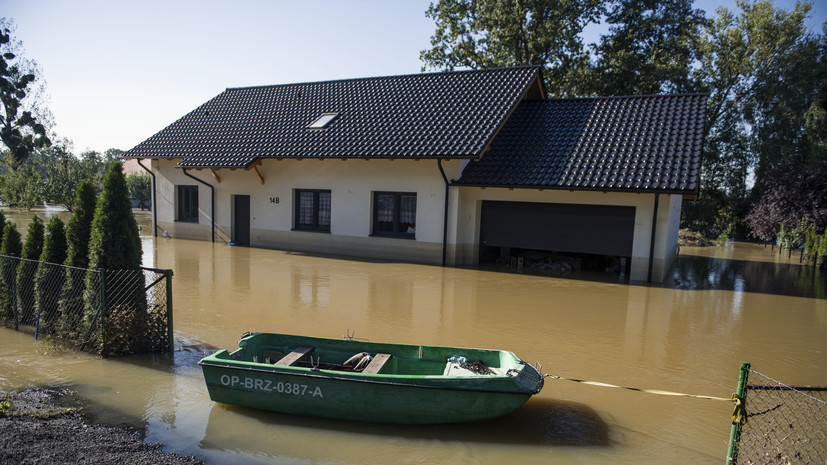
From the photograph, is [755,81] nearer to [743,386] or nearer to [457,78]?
[457,78]

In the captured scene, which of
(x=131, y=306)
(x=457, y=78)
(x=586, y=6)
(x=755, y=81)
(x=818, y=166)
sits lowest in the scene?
(x=131, y=306)

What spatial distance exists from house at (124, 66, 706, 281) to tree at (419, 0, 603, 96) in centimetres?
967

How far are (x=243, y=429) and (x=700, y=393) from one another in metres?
5.40

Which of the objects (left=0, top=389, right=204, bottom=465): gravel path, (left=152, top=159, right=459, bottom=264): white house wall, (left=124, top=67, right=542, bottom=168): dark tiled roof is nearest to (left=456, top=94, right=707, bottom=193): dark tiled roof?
(left=124, top=67, right=542, bottom=168): dark tiled roof

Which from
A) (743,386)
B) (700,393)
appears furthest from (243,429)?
(700,393)

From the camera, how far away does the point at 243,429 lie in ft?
16.5

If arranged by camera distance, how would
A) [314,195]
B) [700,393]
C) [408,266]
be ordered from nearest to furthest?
1. [700,393]
2. [408,266]
3. [314,195]

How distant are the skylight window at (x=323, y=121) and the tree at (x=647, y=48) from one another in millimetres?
15759

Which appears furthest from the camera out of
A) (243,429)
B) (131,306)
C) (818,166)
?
(818,166)

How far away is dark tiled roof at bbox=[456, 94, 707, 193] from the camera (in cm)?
1383

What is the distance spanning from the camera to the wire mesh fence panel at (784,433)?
4559 millimetres

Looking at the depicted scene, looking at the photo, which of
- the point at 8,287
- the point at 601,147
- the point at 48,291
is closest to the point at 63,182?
the point at 8,287

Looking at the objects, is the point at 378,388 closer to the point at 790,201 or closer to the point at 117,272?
the point at 117,272

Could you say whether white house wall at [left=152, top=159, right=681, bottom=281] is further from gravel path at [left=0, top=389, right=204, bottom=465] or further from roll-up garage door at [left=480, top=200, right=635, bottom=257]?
gravel path at [left=0, top=389, right=204, bottom=465]
